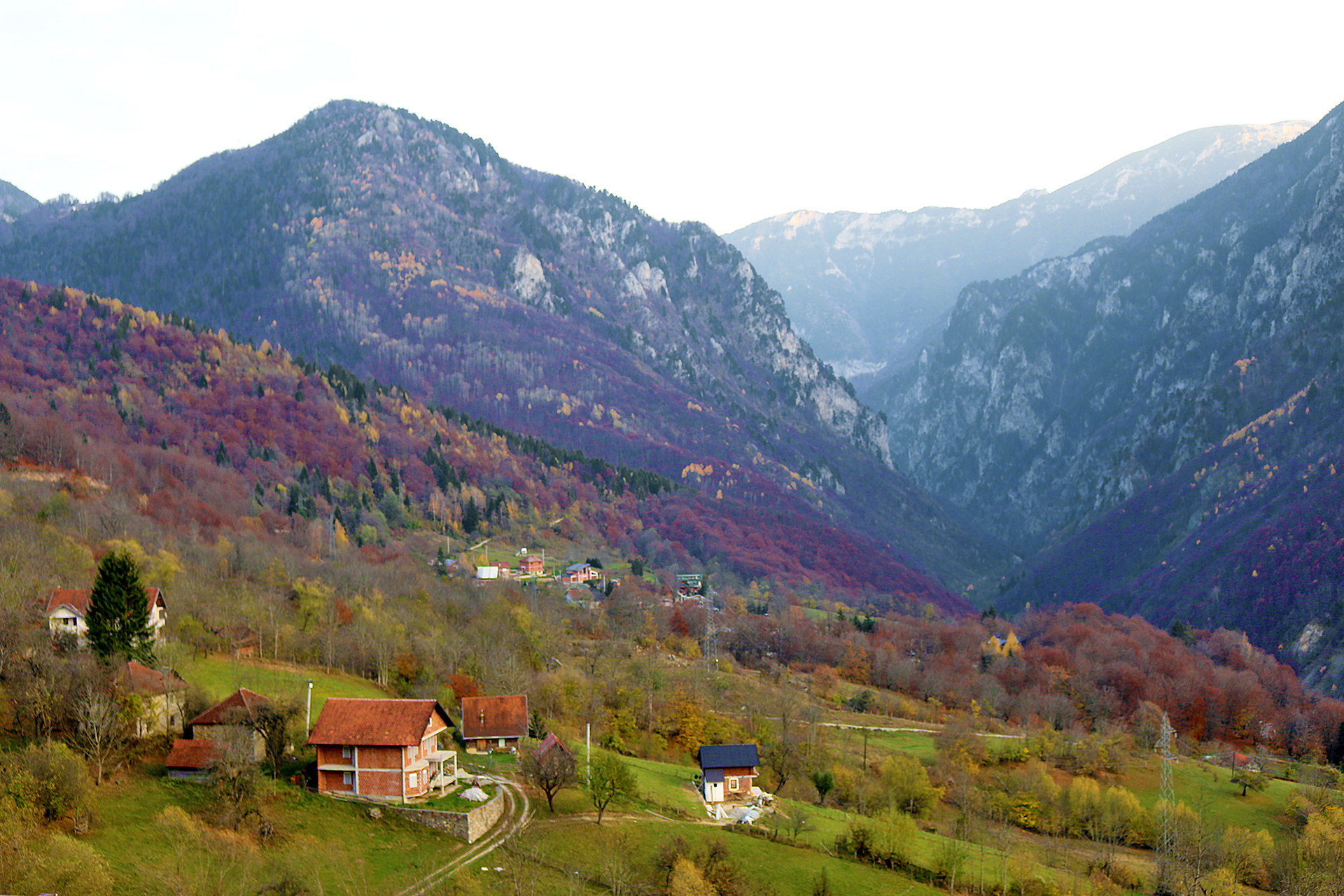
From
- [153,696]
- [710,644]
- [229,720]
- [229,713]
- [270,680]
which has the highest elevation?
[153,696]

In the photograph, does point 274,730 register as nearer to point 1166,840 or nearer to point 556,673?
point 556,673

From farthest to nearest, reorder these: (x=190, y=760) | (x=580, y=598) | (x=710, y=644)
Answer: (x=580, y=598)
(x=710, y=644)
(x=190, y=760)

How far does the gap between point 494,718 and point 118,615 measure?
23810mm

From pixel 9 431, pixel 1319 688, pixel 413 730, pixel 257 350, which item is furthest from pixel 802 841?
pixel 257 350

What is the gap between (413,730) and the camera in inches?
1937

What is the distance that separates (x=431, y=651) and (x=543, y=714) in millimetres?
11197

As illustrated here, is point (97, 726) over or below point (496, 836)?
over

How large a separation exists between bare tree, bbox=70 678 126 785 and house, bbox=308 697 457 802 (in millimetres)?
8720

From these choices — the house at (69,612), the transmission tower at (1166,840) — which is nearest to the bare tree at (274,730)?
the house at (69,612)

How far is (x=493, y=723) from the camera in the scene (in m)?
64.6

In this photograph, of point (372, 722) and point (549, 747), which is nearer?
point (372, 722)

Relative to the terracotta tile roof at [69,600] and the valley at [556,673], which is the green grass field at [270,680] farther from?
the terracotta tile roof at [69,600]

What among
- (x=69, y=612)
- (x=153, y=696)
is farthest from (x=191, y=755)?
(x=69, y=612)

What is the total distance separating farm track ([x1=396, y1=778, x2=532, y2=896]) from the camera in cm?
4204
